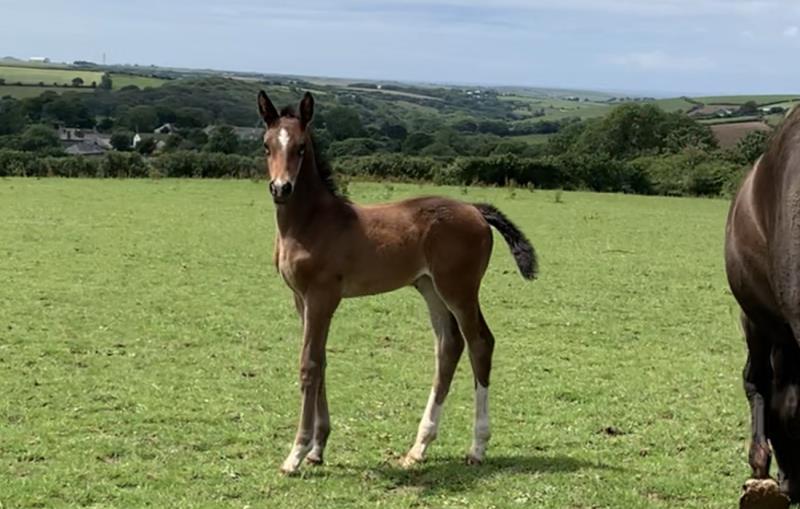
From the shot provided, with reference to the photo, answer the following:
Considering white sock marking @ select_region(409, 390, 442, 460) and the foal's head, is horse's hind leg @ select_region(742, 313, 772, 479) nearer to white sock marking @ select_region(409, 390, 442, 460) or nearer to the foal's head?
white sock marking @ select_region(409, 390, 442, 460)

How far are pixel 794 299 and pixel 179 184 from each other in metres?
29.9

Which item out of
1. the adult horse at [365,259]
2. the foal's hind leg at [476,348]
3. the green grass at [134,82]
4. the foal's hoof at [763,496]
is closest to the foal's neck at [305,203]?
the adult horse at [365,259]

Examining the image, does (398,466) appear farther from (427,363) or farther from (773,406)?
(427,363)

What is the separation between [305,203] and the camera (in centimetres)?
577

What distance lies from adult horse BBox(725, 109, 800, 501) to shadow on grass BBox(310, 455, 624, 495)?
1.74 meters

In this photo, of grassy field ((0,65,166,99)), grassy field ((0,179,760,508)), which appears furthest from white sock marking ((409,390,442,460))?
grassy field ((0,65,166,99))

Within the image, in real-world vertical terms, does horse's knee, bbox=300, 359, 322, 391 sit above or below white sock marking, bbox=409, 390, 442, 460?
above

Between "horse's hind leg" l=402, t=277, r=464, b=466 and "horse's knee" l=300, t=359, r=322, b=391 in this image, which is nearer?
"horse's knee" l=300, t=359, r=322, b=391

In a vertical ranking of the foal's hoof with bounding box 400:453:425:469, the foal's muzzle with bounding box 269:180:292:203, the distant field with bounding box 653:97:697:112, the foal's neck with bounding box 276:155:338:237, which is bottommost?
the foal's hoof with bounding box 400:453:425:469

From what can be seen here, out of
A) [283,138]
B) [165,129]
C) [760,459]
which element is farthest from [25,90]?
[760,459]

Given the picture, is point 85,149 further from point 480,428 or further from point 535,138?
point 535,138

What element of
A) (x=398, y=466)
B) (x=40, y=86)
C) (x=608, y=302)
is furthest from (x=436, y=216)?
(x=40, y=86)

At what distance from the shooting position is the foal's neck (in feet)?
18.7

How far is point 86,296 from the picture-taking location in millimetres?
12281
